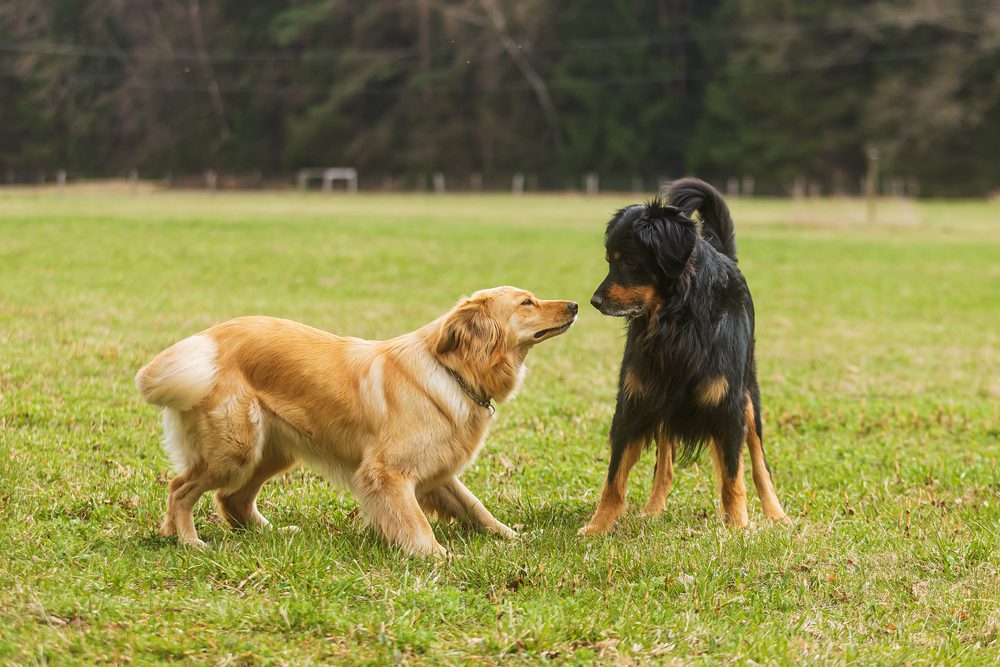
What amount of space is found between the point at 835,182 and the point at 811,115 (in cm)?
455

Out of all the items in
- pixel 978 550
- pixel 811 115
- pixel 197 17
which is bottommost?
pixel 978 550

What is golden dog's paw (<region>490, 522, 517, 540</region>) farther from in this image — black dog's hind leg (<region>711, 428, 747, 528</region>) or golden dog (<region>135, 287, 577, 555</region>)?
black dog's hind leg (<region>711, 428, 747, 528</region>)

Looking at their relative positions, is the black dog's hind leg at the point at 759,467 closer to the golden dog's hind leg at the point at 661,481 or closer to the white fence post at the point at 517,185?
the golden dog's hind leg at the point at 661,481

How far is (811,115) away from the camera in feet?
198

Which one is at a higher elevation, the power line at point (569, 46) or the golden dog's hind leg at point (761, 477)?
the power line at point (569, 46)

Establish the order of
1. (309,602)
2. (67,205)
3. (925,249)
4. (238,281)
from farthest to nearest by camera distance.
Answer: (67,205) < (925,249) < (238,281) < (309,602)

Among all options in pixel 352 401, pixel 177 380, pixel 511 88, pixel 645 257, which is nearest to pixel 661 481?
pixel 645 257

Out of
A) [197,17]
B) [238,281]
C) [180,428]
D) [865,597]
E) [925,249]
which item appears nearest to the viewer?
[865,597]

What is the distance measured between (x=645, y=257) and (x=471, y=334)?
3.16 ft

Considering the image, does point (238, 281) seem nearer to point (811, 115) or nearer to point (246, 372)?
point (246, 372)

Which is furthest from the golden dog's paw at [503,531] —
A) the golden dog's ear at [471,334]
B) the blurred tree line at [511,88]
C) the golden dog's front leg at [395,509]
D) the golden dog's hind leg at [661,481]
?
the blurred tree line at [511,88]

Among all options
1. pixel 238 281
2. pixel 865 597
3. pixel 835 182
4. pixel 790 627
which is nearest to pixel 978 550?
pixel 865 597

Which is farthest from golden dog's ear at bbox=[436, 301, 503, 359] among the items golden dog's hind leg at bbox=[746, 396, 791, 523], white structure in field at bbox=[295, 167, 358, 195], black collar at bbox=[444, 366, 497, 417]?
white structure in field at bbox=[295, 167, 358, 195]

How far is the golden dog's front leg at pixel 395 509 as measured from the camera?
492 cm
